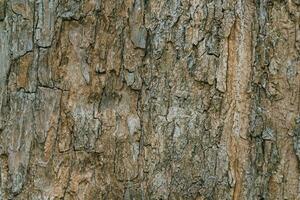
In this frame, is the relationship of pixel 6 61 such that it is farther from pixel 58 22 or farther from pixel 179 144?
pixel 179 144

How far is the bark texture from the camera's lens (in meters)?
1.73

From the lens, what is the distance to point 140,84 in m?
1.74

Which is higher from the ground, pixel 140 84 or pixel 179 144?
pixel 140 84

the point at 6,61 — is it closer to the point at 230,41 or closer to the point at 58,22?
the point at 58,22

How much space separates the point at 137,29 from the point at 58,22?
A: 0.72 ft

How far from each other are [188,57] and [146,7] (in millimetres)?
181

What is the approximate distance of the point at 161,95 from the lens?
1741mm

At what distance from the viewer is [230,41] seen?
1729mm

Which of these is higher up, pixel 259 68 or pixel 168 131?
pixel 259 68

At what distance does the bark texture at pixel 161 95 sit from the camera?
1.73 meters

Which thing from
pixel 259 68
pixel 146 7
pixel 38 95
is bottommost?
pixel 38 95

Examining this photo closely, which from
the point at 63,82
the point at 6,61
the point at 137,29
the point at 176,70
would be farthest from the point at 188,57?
the point at 6,61

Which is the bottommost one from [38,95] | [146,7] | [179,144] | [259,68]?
A: [179,144]

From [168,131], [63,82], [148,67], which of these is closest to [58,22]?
[63,82]
